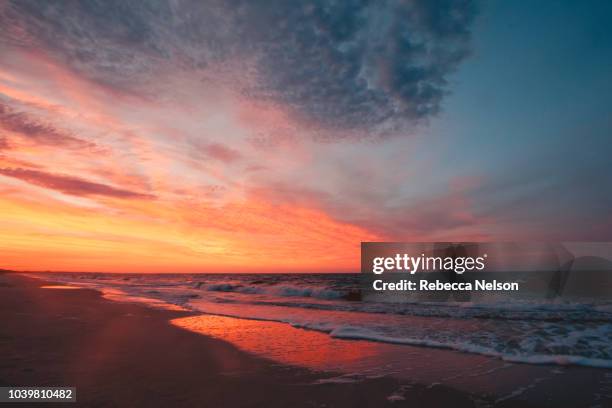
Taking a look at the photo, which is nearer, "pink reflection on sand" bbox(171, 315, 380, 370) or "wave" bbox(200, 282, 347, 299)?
"pink reflection on sand" bbox(171, 315, 380, 370)

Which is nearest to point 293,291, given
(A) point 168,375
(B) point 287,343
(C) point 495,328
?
(C) point 495,328

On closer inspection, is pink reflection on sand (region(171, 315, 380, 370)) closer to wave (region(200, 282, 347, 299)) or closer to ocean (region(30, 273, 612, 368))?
ocean (region(30, 273, 612, 368))

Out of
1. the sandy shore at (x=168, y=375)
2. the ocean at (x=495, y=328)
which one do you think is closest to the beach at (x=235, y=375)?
the sandy shore at (x=168, y=375)

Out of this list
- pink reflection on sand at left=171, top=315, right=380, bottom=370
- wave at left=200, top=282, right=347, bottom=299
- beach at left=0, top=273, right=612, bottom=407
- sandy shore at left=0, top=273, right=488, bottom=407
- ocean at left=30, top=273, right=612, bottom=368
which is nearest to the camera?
sandy shore at left=0, top=273, right=488, bottom=407

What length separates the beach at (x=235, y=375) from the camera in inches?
210

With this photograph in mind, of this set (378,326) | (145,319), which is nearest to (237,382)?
(378,326)

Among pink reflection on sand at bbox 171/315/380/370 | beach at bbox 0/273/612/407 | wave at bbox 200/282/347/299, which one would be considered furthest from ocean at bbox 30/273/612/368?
wave at bbox 200/282/347/299

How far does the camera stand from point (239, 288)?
39.3 meters

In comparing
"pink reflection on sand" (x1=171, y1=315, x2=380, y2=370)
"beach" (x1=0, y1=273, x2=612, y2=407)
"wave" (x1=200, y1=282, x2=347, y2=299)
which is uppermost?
"beach" (x1=0, y1=273, x2=612, y2=407)

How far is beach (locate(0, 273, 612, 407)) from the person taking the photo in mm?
5336

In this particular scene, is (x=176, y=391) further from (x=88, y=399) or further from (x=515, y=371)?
(x=515, y=371)

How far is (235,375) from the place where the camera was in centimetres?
649

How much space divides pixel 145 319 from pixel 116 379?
8.18 metres

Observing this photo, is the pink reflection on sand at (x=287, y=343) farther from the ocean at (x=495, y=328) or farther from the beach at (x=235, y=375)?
the ocean at (x=495, y=328)
